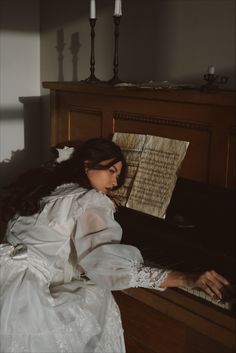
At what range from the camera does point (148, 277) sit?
159cm

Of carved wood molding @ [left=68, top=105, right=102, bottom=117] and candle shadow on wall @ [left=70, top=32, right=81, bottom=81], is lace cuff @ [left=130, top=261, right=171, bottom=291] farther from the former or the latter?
candle shadow on wall @ [left=70, top=32, right=81, bottom=81]

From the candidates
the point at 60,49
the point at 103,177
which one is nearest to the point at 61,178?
the point at 103,177

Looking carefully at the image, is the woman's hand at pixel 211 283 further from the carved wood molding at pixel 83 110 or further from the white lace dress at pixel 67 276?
the carved wood molding at pixel 83 110

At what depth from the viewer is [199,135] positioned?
76.0 inches

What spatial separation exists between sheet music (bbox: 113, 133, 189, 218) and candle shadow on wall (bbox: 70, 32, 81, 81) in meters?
1.28

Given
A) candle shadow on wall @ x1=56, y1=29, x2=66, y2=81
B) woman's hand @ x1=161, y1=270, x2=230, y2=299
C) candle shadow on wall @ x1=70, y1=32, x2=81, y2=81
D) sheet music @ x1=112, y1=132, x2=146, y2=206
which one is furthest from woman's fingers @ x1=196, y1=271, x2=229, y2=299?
candle shadow on wall @ x1=56, y1=29, x2=66, y2=81

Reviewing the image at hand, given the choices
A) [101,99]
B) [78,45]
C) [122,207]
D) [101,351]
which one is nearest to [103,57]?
[78,45]

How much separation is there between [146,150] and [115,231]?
54 cm

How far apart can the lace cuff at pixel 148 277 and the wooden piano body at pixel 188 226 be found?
0.30 feet

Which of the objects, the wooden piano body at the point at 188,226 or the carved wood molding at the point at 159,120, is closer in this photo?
the wooden piano body at the point at 188,226

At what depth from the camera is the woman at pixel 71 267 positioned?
63.4 inches

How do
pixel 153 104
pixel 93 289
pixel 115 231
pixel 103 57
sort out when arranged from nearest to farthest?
pixel 115 231 → pixel 93 289 → pixel 153 104 → pixel 103 57

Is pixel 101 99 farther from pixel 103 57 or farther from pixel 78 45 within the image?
pixel 78 45

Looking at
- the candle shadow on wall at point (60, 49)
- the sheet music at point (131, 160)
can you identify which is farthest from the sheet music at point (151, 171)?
the candle shadow on wall at point (60, 49)
